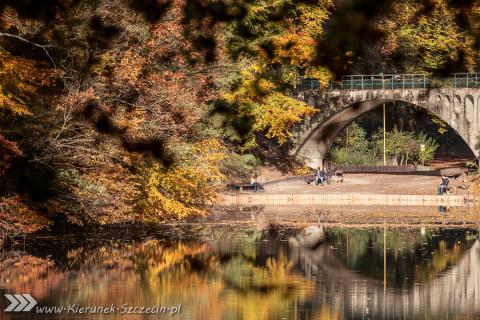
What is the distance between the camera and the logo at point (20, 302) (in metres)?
11.6

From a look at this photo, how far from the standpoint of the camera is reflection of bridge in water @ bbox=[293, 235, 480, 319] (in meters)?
11.2

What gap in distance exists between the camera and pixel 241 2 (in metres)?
4.74

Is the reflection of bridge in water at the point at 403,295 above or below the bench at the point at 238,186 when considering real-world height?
below

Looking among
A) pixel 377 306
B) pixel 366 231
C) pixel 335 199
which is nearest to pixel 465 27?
pixel 377 306

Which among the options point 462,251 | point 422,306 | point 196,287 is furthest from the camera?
point 462,251

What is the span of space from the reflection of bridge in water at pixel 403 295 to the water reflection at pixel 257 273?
0.06ft

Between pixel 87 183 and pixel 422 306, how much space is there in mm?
11278

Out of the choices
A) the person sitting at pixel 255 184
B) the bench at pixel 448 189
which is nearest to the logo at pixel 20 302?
the person sitting at pixel 255 184

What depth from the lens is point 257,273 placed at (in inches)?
599

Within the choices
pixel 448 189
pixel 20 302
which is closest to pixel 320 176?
pixel 448 189

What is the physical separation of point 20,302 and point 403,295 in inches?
235

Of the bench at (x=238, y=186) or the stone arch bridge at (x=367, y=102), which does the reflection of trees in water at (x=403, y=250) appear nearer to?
the bench at (x=238, y=186)

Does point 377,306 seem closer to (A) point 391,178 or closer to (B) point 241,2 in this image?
(B) point 241,2

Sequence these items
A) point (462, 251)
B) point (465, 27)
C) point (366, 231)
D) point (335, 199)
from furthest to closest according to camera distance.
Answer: point (335, 199), point (366, 231), point (462, 251), point (465, 27)
